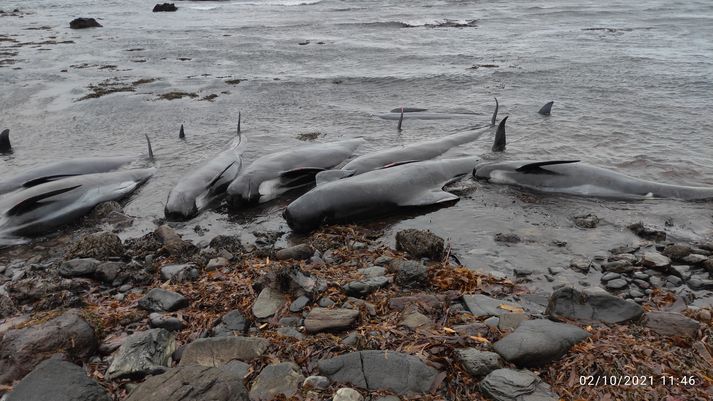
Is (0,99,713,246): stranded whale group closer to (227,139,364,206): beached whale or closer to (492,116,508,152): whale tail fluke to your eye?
(227,139,364,206): beached whale

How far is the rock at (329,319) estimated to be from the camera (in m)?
4.20

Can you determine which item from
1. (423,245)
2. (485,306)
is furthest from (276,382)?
(423,245)

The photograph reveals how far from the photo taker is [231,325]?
14.5 ft

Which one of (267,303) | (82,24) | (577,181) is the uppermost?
(82,24)

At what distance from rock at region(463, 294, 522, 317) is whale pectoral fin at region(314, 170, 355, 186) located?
11.1ft

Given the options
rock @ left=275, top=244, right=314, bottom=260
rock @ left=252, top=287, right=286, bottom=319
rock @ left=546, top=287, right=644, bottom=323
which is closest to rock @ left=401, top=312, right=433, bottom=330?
rock @ left=546, top=287, right=644, bottom=323

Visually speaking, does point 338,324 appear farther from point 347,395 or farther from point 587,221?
point 587,221

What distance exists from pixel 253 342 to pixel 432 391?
1.46 metres

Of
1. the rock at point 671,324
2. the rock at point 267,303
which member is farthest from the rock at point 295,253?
the rock at point 671,324

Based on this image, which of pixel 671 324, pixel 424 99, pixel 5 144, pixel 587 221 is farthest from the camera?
pixel 424 99

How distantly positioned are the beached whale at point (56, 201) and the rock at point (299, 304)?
426 centimetres

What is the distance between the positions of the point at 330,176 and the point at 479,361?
449cm

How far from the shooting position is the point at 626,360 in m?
3.64

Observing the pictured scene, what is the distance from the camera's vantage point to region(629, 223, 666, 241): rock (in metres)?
6.06
